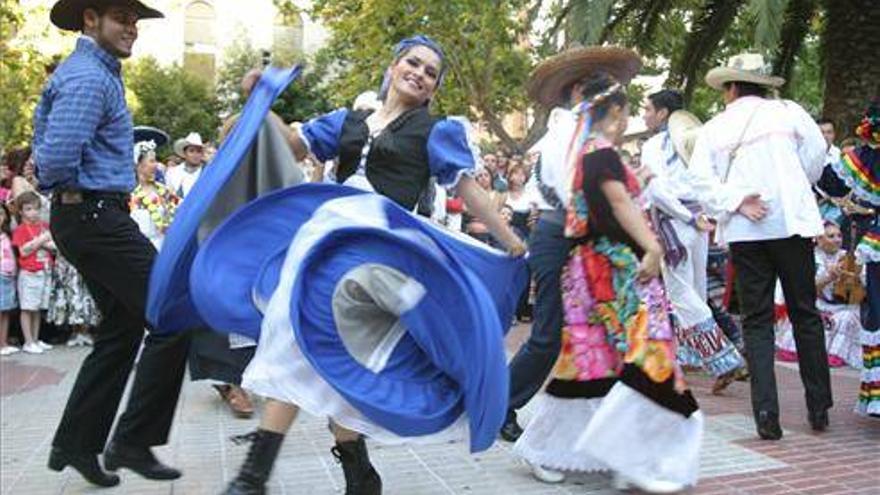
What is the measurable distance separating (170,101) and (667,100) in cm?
3468

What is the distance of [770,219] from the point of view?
5.73 meters

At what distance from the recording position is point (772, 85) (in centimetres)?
598

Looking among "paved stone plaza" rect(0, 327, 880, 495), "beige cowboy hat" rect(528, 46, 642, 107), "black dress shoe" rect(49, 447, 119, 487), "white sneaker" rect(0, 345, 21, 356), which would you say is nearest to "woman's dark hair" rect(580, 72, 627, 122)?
"beige cowboy hat" rect(528, 46, 642, 107)

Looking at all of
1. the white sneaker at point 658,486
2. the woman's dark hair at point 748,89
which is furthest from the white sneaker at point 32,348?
the white sneaker at point 658,486

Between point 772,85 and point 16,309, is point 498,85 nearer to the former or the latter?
point 16,309

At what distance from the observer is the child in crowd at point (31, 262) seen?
10.3m

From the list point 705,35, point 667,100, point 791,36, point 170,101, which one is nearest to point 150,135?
point 667,100

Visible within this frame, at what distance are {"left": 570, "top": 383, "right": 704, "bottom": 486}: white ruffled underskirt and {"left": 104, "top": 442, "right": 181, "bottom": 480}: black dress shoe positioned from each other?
192cm

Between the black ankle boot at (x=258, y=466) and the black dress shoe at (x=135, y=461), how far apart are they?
1034 mm

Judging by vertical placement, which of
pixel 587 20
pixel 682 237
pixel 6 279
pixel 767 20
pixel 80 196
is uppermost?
Answer: pixel 767 20

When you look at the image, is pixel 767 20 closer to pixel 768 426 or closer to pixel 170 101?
pixel 768 426

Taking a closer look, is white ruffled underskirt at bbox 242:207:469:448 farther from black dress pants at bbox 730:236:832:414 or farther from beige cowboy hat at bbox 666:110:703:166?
beige cowboy hat at bbox 666:110:703:166

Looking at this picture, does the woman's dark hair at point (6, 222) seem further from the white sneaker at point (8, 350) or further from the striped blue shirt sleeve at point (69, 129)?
the striped blue shirt sleeve at point (69, 129)

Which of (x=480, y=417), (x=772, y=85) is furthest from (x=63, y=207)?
(x=772, y=85)
